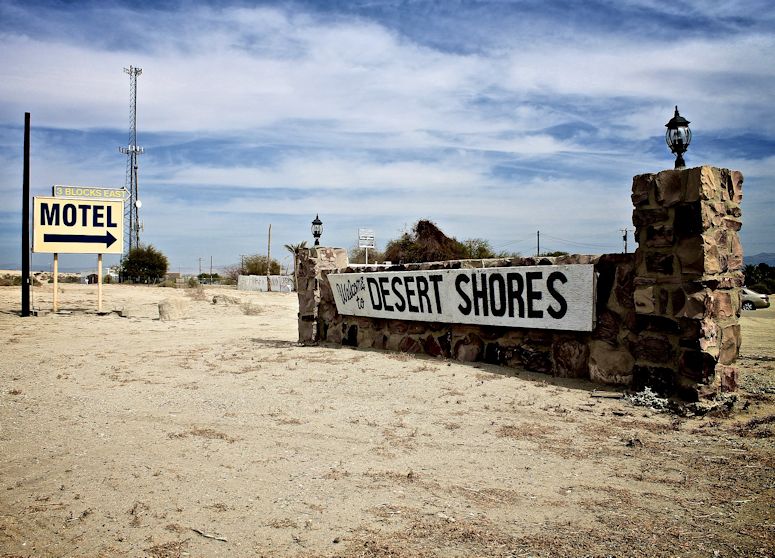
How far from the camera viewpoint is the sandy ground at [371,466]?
3.27 m

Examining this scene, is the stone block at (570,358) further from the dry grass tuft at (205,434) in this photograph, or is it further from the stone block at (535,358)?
the dry grass tuft at (205,434)

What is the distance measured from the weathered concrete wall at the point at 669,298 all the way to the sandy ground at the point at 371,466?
17.7 inches

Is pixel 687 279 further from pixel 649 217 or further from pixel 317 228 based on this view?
pixel 317 228

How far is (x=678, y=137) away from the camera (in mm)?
6523

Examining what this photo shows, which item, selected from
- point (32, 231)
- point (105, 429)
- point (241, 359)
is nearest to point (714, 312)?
point (105, 429)

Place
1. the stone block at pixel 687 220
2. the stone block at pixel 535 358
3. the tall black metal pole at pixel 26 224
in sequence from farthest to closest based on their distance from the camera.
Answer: the tall black metal pole at pixel 26 224
the stone block at pixel 535 358
the stone block at pixel 687 220

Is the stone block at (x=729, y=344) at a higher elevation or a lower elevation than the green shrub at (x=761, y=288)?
lower

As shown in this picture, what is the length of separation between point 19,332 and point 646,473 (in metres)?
14.4

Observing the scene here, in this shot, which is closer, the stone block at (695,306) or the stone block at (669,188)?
the stone block at (695,306)

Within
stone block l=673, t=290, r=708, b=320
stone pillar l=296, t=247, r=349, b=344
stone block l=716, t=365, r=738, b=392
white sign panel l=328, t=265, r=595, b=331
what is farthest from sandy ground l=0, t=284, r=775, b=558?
stone pillar l=296, t=247, r=349, b=344

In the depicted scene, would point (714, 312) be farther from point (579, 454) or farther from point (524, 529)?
point (524, 529)

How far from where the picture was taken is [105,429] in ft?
18.0

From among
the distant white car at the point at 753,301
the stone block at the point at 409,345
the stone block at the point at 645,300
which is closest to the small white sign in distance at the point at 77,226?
the stone block at the point at 409,345

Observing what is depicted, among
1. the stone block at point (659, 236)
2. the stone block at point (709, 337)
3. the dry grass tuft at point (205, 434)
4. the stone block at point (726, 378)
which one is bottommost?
the dry grass tuft at point (205, 434)
